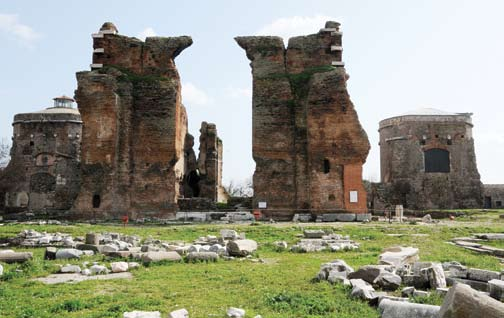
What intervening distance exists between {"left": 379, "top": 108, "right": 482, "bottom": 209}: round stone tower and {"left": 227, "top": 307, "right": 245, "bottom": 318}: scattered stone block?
33549 millimetres

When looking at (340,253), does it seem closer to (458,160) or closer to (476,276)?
(476,276)

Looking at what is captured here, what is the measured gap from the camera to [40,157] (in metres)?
41.8

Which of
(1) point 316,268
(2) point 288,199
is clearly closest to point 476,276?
(1) point 316,268

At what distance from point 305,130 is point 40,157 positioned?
2824cm

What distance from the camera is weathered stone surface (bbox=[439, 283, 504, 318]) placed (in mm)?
3762

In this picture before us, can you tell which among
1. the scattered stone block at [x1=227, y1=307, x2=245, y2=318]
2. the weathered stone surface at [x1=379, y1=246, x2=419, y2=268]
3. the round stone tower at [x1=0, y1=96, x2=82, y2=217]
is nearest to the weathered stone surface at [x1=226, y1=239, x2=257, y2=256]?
the weathered stone surface at [x1=379, y1=246, x2=419, y2=268]

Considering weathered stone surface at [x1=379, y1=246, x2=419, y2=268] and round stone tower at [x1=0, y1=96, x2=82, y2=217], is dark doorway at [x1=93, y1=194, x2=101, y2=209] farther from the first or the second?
round stone tower at [x1=0, y1=96, x2=82, y2=217]

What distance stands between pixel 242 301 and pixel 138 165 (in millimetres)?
18325

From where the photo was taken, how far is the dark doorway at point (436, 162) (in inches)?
1512

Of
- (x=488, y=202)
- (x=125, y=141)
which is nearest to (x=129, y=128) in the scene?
(x=125, y=141)

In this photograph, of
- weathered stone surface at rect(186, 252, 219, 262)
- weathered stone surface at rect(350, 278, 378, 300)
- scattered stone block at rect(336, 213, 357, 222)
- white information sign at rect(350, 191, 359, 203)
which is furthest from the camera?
white information sign at rect(350, 191, 359, 203)

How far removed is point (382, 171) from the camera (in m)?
42.8

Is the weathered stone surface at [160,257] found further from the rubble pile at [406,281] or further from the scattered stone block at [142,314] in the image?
the scattered stone block at [142,314]

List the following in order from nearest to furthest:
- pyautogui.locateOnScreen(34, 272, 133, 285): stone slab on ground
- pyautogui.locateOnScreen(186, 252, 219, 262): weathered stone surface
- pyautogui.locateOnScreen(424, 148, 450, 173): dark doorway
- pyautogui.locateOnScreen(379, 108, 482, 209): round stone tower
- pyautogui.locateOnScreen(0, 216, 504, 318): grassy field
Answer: pyautogui.locateOnScreen(0, 216, 504, 318): grassy field → pyautogui.locateOnScreen(34, 272, 133, 285): stone slab on ground → pyautogui.locateOnScreen(186, 252, 219, 262): weathered stone surface → pyautogui.locateOnScreen(379, 108, 482, 209): round stone tower → pyautogui.locateOnScreen(424, 148, 450, 173): dark doorway
